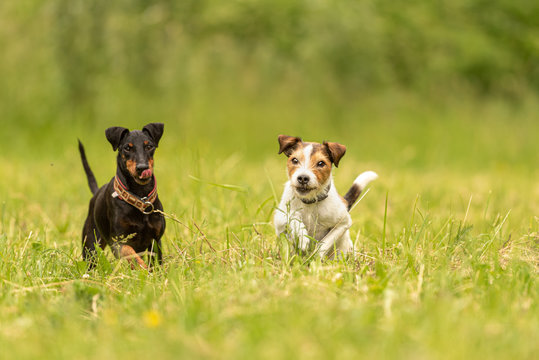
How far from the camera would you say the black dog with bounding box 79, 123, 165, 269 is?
3580 mm

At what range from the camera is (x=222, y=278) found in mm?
3215

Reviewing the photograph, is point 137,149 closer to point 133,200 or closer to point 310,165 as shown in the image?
point 133,200

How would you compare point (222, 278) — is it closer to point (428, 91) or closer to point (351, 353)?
point (351, 353)

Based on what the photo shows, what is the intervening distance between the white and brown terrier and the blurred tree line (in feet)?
24.2

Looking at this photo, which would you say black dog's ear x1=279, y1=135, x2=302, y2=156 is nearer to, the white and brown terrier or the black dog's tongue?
the white and brown terrier

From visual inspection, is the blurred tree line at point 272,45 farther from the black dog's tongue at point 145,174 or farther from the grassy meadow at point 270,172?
the black dog's tongue at point 145,174

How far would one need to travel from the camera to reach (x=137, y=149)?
11.7 feet

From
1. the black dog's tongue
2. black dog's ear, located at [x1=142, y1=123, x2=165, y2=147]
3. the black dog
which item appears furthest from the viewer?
black dog's ear, located at [x1=142, y1=123, x2=165, y2=147]

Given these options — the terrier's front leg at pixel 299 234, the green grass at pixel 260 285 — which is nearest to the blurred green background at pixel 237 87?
the green grass at pixel 260 285

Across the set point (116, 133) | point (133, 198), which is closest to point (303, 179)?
point (133, 198)

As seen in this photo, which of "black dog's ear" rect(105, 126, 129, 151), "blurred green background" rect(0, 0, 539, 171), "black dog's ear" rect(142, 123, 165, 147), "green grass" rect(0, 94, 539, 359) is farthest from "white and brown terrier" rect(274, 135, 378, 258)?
"blurred green background" rect(0, 0, 539, 171)

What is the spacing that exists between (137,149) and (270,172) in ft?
14.8

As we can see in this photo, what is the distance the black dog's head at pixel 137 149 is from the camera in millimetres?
3504

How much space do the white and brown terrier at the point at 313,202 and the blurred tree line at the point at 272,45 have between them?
7.37 metres
